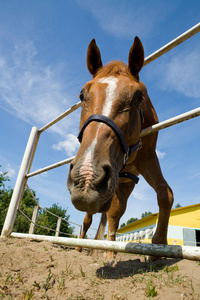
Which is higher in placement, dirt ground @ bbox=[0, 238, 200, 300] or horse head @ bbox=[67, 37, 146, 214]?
horse head @ bbox=[67, 37, 146, 214]

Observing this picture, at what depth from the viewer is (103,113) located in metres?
1.84

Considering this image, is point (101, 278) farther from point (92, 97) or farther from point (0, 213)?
point (0, 213)

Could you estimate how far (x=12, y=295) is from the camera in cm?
130

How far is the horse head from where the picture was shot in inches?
54.2

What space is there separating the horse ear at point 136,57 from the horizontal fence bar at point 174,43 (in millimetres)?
759

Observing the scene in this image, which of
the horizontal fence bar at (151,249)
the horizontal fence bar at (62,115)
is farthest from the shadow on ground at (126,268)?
the horizontal fence bar at (62,115)

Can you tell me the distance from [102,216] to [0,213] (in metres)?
23.1

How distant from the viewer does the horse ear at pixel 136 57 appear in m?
2.52

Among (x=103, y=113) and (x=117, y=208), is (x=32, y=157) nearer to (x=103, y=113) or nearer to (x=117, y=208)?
(x=117, y=208)

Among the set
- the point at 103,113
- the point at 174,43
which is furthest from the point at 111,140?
the point at 174,43

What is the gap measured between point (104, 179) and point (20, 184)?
10.5 feet

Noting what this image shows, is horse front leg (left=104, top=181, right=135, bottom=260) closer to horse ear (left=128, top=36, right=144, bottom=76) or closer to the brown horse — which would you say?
the brown horse

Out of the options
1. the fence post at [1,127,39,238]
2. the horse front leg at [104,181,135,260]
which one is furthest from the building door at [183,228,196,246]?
the fence post at [1,127,39,238]

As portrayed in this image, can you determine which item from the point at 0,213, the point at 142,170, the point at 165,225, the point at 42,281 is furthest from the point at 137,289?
the point at 0,213
